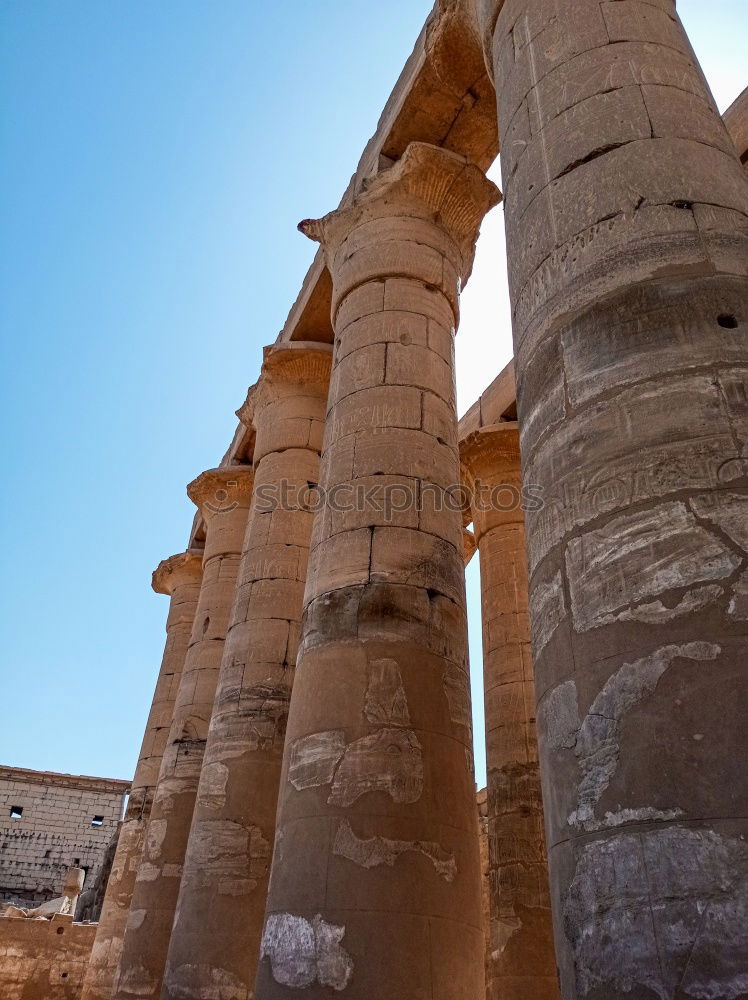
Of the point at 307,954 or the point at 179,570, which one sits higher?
the point at 179,570

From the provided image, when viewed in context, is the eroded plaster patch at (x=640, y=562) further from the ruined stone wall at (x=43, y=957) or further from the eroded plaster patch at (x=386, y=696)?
the ruined stone wall at (x=43, y=957)

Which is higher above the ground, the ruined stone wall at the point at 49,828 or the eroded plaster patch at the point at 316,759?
the ruined stone wall at the point at 49,828

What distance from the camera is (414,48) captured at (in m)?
9.20

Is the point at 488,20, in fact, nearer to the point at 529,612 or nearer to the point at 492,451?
the point at 529,612

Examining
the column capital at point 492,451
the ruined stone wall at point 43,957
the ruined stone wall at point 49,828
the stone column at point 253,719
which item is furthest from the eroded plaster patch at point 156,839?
the ruined stone wall at point 49,828

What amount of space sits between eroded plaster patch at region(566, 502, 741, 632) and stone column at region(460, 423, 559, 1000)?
22.4 feet

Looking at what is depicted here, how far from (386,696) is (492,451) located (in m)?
7.45

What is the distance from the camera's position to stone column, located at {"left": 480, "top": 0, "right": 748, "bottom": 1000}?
2.11 meters

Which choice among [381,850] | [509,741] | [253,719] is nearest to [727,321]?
[381,850]

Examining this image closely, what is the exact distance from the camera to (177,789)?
387 inches

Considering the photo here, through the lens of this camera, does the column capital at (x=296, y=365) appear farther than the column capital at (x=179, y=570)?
No

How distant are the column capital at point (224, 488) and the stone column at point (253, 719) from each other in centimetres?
226

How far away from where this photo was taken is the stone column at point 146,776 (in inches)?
451

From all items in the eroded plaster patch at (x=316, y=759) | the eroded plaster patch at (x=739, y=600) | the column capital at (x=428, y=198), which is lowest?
the eroded plaster patch at (x=739, y=600)
